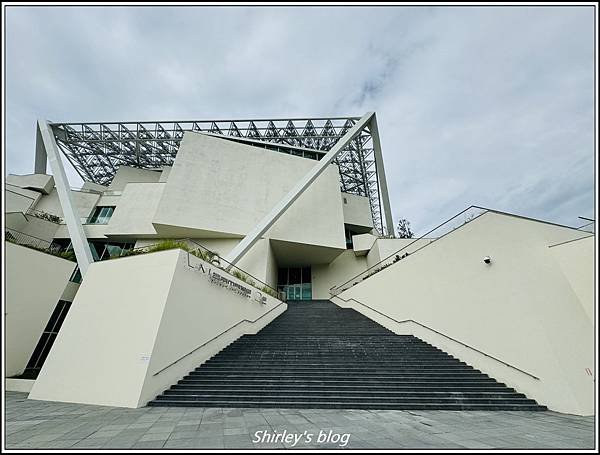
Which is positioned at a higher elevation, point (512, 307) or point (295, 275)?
point (295, 275)

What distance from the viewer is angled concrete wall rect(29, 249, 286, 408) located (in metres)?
6.34

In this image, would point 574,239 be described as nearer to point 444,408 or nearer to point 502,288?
point 502,288

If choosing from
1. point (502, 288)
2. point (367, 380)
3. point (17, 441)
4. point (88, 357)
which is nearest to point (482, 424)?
point (367, 380)

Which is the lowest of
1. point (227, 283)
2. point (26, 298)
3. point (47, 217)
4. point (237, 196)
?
point (26, 298)

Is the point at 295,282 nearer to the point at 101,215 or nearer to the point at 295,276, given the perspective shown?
the point at 295,276

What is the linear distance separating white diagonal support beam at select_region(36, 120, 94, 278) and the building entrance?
1432 centimetres

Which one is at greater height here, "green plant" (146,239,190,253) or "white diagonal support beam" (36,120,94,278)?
"white diagonal support beam" (36,120,94,278)

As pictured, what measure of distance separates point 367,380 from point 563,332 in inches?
192

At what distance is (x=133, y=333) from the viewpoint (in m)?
6.85

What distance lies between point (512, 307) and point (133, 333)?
33.5ft

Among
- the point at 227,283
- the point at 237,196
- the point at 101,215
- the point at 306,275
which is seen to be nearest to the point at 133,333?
the point at 227,283

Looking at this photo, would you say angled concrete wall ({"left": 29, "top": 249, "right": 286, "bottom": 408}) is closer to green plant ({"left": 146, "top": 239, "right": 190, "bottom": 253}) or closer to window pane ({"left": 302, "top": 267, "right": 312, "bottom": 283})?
green plant ({"left": 146, "top": 239, "right": 190, "bottom": 253})

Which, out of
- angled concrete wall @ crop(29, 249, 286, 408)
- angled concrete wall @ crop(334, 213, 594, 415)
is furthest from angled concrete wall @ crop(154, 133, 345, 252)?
angled concrete wall @ crop(334, 213, 594, 415)

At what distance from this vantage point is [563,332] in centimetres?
639
